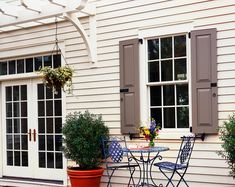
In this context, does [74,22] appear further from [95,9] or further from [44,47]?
[44,47]

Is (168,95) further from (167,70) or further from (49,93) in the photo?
(49,93)

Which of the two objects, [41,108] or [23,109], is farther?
[23,109]

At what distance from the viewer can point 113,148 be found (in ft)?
22.1

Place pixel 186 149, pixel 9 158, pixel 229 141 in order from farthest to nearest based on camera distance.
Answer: pixel 9 158, pixel 186 149, pixel 229 141

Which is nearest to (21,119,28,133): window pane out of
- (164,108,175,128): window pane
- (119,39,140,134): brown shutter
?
(119,39,140,134): brown shutter

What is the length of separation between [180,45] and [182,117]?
1099 millimetres

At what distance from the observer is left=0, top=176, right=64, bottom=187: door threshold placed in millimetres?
8095

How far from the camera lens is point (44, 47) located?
27.3 feet

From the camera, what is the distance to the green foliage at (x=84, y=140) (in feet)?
22.9

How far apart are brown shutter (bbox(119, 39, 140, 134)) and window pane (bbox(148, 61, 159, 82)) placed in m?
0.21

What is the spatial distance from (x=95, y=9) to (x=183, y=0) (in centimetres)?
171

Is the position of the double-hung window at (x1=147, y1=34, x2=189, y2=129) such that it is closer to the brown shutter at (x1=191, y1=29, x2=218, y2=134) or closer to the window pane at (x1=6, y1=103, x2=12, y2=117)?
the brown shutter at (x1=191, y1=29, x2=218, y2=134)

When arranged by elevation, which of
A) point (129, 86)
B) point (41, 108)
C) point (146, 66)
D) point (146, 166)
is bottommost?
point (146, 166)

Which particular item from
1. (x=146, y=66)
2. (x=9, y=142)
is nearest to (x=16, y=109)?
(x=9, y=142)
